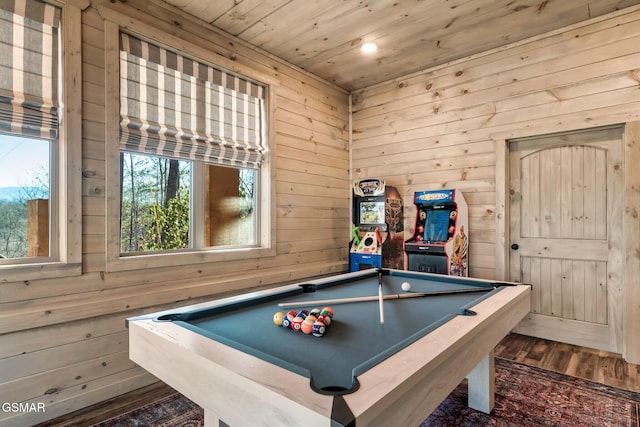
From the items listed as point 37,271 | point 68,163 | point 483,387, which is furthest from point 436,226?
point 37,271

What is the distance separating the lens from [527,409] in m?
2.15

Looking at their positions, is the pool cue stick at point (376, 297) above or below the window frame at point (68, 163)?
below

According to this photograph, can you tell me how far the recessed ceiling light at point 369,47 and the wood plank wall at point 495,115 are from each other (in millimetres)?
780

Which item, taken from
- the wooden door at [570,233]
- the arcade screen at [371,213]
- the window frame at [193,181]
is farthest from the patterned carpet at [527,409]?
the arcade screen at [371,213]

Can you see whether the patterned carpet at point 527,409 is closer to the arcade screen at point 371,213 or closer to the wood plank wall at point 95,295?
the wood plank wall at point 95,295

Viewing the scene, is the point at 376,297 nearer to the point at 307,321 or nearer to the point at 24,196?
the point at 307,321

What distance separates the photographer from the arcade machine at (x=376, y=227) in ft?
12.5

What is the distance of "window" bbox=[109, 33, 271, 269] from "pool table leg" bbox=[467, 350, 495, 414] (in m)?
2.13

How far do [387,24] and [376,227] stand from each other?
197 centimetres

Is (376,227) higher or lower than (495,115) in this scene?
lower

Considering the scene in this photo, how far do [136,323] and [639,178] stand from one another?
3.64 meters

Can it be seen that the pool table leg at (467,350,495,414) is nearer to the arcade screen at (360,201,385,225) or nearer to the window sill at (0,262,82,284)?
the arcade screen at (360,201,385,225)

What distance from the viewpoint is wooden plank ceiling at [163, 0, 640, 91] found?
2781mm

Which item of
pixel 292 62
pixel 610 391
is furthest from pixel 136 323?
pixel 292 62
